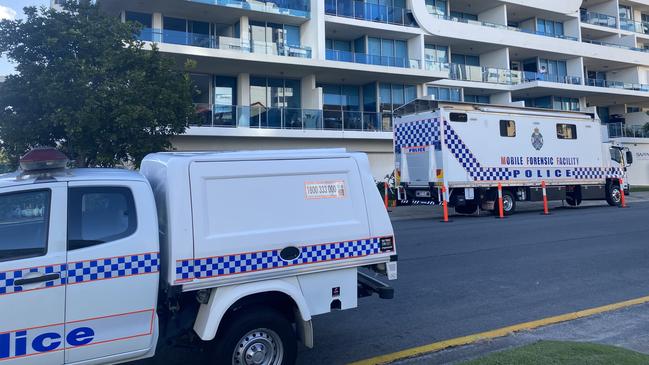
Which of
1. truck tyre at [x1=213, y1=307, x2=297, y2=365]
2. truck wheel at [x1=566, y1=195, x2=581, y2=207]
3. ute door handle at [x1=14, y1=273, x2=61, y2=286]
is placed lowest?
truck tyre at [x1=213, y1=307, x2=297, y2=365]

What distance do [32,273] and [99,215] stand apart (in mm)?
562

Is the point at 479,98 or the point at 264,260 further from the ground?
the point at 479,98

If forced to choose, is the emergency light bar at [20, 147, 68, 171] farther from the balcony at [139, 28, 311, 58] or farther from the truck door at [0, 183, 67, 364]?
the balcony at [139, 28, 311, 58]

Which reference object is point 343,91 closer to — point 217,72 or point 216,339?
point 217,72

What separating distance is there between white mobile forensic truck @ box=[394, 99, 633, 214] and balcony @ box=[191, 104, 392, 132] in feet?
23.4

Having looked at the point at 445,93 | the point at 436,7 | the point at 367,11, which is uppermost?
the point at 436,7

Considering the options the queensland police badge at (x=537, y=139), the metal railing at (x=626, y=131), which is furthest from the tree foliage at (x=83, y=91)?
the metal railing at (x=626, y=131)

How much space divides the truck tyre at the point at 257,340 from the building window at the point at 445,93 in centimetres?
2833

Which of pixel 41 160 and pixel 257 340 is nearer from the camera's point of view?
pixel 41 160

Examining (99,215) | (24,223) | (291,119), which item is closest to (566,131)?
(291,119)

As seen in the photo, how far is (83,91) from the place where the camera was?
38.2 feet

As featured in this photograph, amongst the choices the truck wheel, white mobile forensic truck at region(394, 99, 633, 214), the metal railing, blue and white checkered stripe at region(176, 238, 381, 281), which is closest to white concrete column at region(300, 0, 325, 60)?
white mobile forensic truck at region(394, 99, 633, 214)

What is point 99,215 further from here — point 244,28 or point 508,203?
point 244,28

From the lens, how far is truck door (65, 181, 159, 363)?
3344 millimetres
